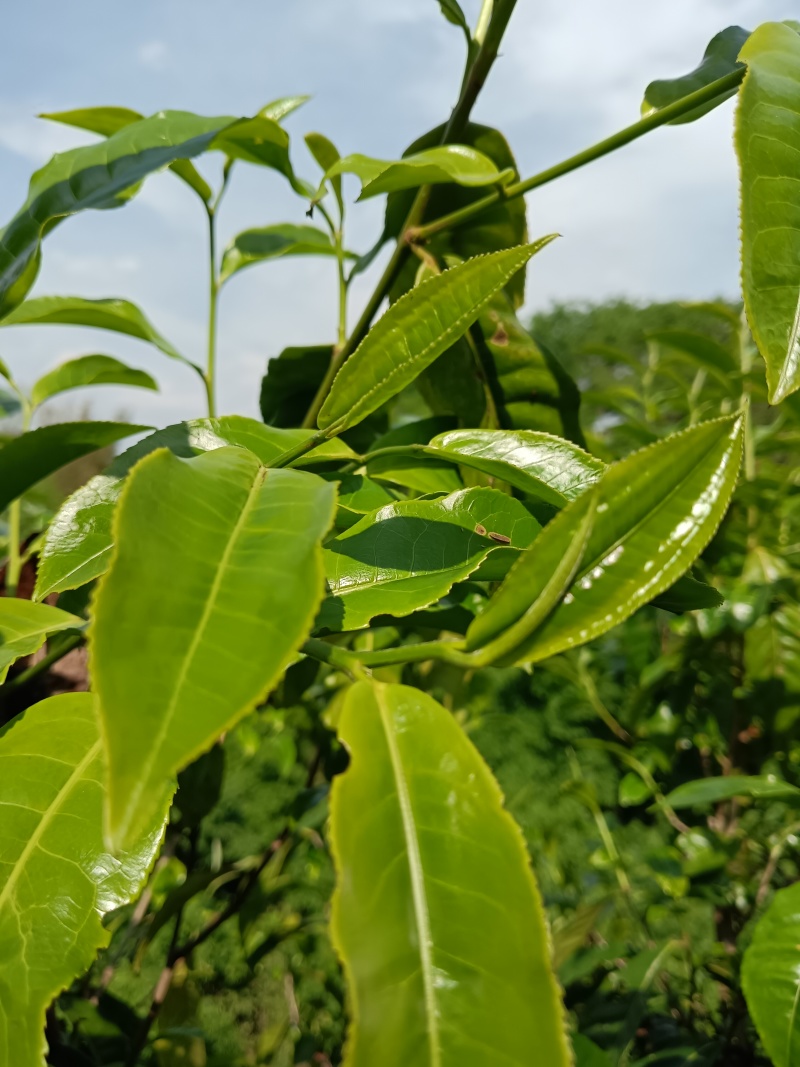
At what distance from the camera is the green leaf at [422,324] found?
1.19 feet

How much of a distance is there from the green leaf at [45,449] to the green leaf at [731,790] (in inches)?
24.5

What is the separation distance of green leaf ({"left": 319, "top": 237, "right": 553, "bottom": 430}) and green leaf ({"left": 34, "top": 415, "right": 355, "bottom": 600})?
0.17ft

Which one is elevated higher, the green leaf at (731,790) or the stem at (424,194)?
the stem at (424,194)

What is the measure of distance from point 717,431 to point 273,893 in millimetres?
961

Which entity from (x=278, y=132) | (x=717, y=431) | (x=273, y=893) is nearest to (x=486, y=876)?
(x=717, y=431)

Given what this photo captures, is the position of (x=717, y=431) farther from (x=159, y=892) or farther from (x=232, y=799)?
(x=232, y=799)

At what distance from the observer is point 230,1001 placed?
72.3 inches

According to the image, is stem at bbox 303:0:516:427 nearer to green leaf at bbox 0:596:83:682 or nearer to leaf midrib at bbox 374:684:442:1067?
green leaf at bbox 0:596:83:682

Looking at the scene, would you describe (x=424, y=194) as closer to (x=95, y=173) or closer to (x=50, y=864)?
(x=95, y=173)

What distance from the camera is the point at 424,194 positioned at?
0.63 metres

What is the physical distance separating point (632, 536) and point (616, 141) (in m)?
0.37

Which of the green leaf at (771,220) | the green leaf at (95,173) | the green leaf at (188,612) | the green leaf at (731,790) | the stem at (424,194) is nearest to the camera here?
the green leaf at (188,612)

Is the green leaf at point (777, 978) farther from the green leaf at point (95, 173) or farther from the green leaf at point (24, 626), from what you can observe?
the green leaf at point (95, 173)

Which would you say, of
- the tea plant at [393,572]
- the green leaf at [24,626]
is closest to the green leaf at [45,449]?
the tea plant at [393,572]
